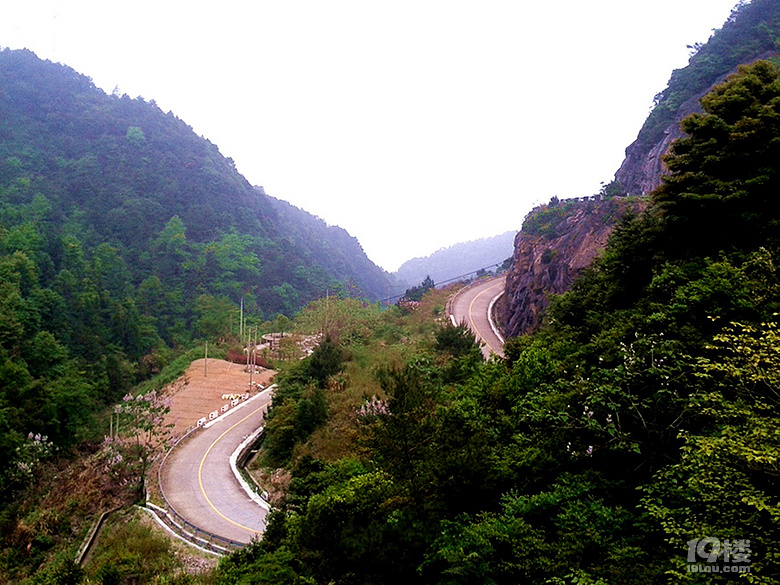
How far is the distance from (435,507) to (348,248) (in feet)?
421

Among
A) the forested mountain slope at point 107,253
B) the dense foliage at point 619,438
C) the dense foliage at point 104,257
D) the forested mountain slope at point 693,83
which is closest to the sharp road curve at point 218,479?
the dense foliage at point 619,438

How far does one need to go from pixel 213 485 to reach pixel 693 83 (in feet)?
137

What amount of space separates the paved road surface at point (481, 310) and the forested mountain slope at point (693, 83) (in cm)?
1277

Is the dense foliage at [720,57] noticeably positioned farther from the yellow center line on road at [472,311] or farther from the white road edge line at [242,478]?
the white road edge line at [242,478]

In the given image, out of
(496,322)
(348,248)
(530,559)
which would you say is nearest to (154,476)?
(530,559)

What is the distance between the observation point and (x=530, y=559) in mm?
5625

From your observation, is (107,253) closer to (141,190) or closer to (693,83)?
(141,190)

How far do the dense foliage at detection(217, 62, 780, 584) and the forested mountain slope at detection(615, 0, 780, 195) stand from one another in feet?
78.4

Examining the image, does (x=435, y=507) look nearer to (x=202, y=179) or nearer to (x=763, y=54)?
(x=763, y=54)

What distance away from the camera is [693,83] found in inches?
1428

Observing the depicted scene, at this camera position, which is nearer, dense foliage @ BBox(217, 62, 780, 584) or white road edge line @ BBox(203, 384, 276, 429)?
dense foliage @ BBox(217, 62, 780, 584)

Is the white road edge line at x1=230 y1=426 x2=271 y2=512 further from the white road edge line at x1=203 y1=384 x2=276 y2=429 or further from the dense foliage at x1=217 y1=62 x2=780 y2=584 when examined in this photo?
the dense foliage at x1=217 y1=62 x2=780 y2=584

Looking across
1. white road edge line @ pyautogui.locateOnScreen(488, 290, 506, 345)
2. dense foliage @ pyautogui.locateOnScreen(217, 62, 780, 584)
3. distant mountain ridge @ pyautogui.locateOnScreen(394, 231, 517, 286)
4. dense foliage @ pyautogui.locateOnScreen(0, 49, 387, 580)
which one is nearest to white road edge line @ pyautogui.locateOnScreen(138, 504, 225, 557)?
dense foliage @ pyautogui.locateOnScreen(217, 62, 780, 584)

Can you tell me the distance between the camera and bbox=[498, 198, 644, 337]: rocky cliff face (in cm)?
2455
